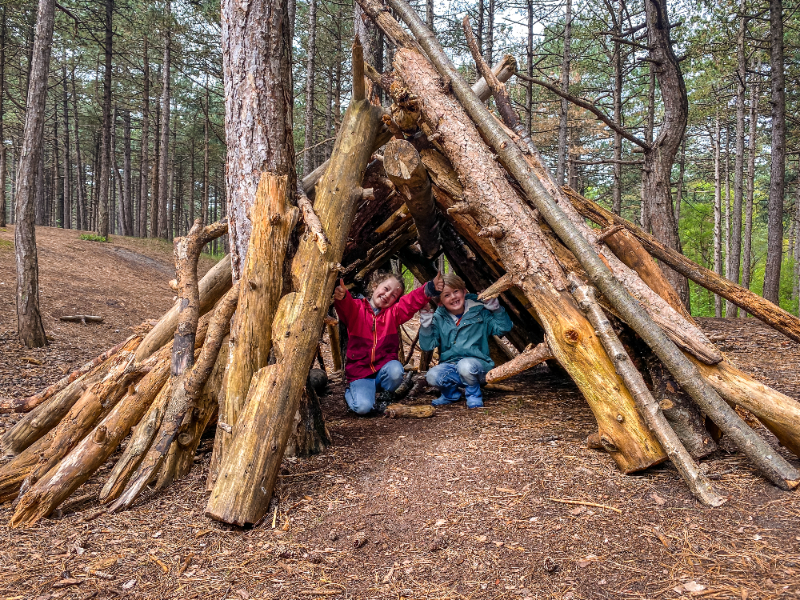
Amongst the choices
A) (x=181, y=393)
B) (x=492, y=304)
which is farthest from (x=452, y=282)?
(x=181, y=393)

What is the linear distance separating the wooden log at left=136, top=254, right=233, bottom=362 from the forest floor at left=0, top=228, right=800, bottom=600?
3.28ft

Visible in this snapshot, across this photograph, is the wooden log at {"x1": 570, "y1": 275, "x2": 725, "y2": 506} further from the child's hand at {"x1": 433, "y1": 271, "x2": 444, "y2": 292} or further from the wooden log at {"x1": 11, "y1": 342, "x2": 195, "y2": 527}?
the wooden log at {"x1": 11, "y1": 342, "x2": 195, "y2": 527}

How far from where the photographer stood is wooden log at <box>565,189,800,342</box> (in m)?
4.45

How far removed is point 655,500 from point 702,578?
0.65 metres

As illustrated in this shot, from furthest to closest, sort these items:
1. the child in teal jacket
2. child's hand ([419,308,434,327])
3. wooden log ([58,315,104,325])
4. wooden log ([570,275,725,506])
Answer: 1. wooden log ([58,315,104,325])
2. child's hand ([419,308,434,327])
3. the child in teal jacket
4. wooden log ([570,275,725,506])

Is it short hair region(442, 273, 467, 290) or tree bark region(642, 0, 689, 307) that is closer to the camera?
short hair region(442, 273, 467, 290)

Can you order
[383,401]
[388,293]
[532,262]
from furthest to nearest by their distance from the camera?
[383,401], [388,293], [532,262]

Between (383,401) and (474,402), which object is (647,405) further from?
(383,401)

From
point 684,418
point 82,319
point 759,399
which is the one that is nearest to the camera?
point 759,399

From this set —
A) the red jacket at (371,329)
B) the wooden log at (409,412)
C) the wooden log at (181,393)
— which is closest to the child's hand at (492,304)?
the red jacket at (371,329)

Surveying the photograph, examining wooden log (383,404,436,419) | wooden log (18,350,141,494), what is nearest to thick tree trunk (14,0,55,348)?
wooden log (18,350,141,494)

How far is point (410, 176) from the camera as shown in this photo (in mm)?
3734

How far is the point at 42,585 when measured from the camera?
90.7 inches

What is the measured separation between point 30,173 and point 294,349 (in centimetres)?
616
